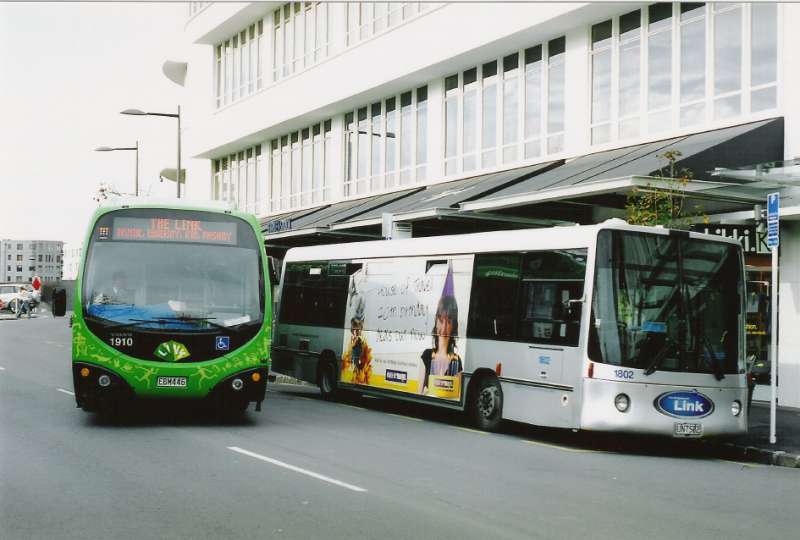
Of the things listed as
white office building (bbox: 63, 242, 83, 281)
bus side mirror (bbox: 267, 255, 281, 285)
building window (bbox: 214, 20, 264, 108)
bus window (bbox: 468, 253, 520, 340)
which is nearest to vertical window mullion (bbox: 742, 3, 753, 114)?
bus window (bbox: 468, 253, 520, 340)

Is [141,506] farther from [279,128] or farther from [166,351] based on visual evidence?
[279,128]

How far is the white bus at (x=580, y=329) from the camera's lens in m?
12.9

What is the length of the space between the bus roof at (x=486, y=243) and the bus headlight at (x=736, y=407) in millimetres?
2175

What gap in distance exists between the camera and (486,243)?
15.4 m

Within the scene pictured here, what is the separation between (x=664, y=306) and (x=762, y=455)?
2.22m

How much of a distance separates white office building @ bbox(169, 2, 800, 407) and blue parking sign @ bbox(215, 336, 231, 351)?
23.1 feet

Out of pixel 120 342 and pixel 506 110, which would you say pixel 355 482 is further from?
pixel 506 110

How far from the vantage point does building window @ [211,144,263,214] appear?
42.0m

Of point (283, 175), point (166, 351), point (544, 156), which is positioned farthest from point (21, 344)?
point (166, 351)

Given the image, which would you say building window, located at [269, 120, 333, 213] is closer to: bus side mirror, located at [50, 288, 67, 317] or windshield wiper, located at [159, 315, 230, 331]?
bus side mirror, located at [50, 288, 67, 317]

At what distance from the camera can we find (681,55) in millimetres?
20750

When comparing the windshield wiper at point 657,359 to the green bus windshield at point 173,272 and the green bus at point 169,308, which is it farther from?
the green bus windshield at point 173,272

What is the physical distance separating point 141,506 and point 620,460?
6288mm

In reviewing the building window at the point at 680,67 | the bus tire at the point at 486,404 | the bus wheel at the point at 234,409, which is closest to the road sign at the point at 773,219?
the bus tire at the point at 486,404
